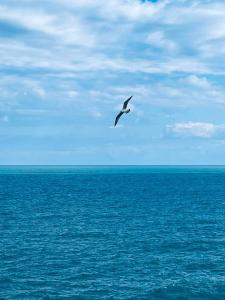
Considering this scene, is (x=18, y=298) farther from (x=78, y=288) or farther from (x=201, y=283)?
(x=201, y=283)

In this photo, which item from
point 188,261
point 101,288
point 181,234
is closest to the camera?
point 101,288

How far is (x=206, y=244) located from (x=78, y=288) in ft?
112

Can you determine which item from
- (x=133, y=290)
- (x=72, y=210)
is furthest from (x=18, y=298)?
(x=72, y=210)

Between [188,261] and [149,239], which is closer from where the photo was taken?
[188,261]

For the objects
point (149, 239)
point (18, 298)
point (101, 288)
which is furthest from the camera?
point (149, 239)

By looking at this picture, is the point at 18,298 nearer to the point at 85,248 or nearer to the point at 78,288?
the point at 78,288

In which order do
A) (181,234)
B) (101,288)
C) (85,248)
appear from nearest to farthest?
(101,288), (85,248), (181,234)

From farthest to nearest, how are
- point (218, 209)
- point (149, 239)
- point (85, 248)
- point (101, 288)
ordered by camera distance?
point (218, 209) → point (149, 239) → point (85, 248) → point (101, 288)

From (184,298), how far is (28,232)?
1969 inches

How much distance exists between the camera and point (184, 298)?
53.4 m

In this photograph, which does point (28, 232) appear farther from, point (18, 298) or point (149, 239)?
point (18, 298)

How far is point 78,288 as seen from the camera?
56.6 metres

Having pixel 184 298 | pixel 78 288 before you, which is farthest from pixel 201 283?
pixel 78 288

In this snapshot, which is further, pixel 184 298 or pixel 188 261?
pixel 188 261
